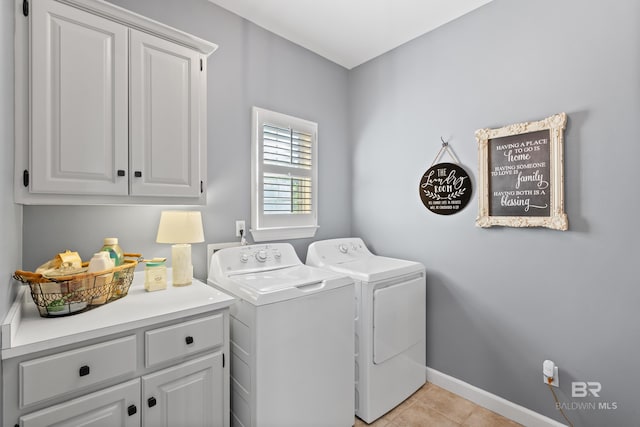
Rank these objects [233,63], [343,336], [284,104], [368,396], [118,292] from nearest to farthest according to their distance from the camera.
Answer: [118,292], [343,336], [368,396], [233,63], [284,104]

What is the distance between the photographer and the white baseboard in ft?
5.99

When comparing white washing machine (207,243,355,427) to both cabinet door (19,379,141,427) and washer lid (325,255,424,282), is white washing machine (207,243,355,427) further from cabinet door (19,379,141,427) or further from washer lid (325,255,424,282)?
cabinet door (19,379,141,427)

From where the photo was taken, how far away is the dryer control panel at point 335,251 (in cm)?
237

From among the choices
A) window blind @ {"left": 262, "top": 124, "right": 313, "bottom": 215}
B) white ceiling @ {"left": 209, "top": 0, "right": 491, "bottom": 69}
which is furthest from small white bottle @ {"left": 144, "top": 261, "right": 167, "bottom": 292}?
white ceiling @ {"left": 209, "top": 0, "right": 491, "bottom": 69}

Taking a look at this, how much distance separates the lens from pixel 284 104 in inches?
97.8

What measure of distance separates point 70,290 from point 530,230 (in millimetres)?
2427

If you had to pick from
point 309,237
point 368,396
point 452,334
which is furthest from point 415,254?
point 368,396

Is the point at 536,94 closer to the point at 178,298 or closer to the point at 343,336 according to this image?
the point at 343,336

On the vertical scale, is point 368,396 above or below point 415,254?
below

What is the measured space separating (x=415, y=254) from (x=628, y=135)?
1.45m

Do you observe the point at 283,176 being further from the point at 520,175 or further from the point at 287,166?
the point at 520,175

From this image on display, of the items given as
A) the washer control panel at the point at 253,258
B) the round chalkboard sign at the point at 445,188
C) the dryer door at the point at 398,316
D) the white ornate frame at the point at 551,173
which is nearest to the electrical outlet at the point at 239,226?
the washer control panel at the point at 253,258

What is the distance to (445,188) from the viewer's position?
2258 mm

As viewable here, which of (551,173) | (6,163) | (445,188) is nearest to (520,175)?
(551,173)
